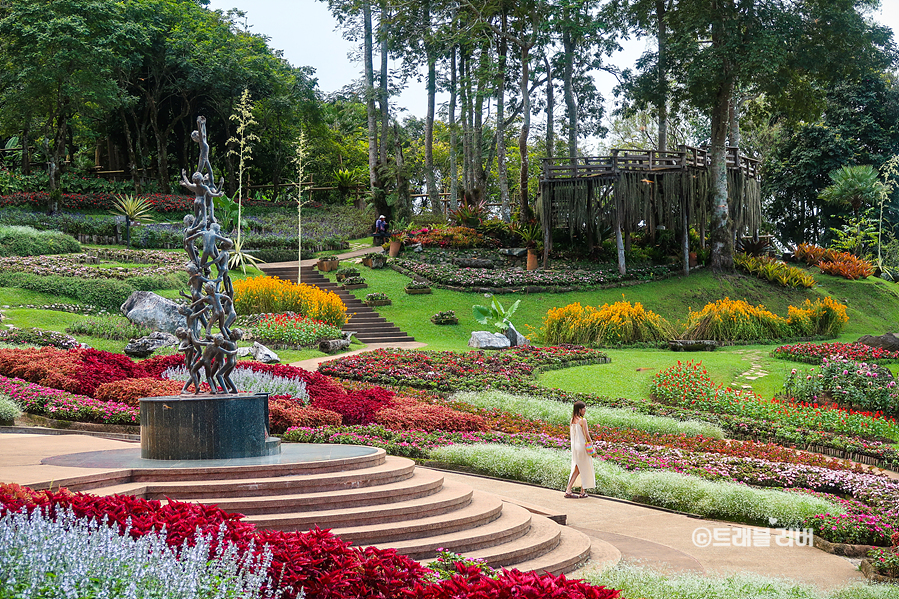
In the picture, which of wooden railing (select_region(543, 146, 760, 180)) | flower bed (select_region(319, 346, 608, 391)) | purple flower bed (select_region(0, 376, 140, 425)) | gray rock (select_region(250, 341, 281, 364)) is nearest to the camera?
purple flower bed (select_region(0, 376, 140, 425))

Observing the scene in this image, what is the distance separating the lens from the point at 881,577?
19.5 feet

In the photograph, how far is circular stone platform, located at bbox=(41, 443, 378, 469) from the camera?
255 inches

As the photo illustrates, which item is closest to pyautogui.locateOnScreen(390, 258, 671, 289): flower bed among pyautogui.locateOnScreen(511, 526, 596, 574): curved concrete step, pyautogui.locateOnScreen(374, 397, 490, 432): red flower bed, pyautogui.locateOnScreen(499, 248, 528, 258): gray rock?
pyautogui.locateOnScreen(499, 248, 528, 258): gray rock

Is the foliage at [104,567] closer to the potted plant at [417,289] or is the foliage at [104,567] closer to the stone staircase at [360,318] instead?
the stone staircase at [360,318]

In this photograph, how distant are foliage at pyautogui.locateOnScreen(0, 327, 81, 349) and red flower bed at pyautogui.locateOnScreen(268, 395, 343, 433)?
6115mm

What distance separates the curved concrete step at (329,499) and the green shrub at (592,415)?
5865 mm

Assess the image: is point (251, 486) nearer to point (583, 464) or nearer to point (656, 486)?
point (583, 464)

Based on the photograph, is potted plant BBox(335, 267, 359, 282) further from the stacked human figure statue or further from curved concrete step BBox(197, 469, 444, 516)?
curved concrete step BBox(197, 469, 444, 516)

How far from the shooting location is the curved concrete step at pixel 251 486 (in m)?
5.98

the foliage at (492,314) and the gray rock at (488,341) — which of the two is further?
the foliage at (492,314)

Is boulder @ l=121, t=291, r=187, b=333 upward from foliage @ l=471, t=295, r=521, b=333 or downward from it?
upward

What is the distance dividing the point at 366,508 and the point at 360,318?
1655 cm

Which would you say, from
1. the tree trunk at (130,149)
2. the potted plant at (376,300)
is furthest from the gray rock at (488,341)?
the tree trunk at (130,149)

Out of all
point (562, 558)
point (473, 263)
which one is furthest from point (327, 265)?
point (562, 558)
